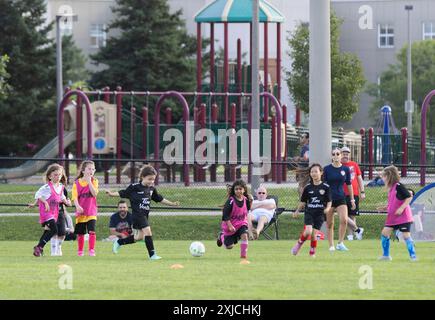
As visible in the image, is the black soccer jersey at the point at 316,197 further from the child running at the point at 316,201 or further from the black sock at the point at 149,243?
the black sock at the point at 149,243

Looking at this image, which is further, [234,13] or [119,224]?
[234,13]

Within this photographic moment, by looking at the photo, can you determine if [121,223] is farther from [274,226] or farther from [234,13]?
[234,13]

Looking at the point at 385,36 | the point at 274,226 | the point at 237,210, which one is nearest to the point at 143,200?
the point at 237,210

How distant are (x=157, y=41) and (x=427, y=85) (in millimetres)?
14371

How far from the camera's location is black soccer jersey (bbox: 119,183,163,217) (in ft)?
62.1

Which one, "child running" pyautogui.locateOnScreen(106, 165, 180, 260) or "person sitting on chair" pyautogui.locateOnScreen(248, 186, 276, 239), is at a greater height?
"child running" pyautogui.locateOnScreen(106, 165, 180, 260)

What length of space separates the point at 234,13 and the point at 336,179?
21.2 meters

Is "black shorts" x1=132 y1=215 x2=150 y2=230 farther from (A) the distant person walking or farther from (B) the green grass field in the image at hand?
(A) the distant person walking

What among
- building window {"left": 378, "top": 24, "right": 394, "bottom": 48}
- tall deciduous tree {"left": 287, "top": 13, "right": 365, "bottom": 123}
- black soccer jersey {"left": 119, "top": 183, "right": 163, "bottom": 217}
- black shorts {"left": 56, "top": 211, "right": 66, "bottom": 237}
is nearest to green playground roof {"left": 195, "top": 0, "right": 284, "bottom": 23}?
tall deciduous tree {"left": 287, "top": 13, "right": 365, "bottom": 123}

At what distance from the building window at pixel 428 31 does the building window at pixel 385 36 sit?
6.17ft

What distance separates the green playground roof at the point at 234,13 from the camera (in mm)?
41531

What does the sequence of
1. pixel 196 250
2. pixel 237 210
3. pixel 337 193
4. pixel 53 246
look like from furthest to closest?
pixel 337 193, pixel 53 246, pixel 237 210, pixel 196 250

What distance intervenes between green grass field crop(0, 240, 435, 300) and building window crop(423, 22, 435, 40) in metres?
53.6

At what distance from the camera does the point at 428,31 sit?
242 ft
